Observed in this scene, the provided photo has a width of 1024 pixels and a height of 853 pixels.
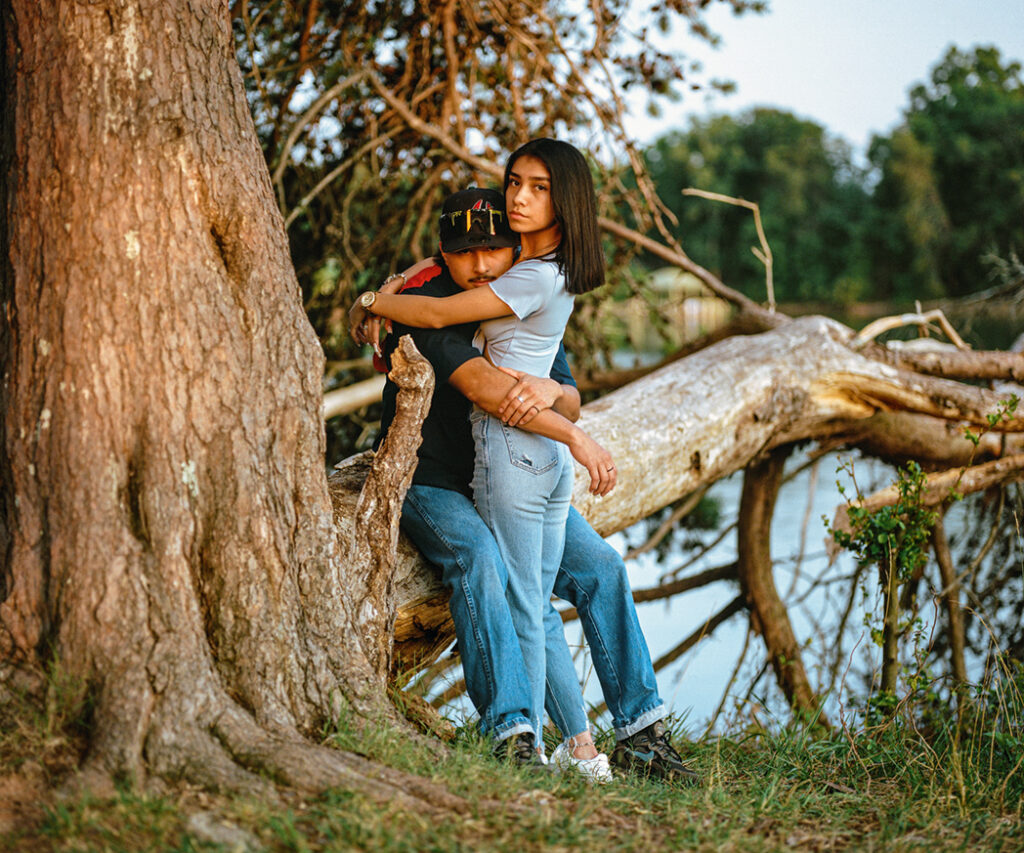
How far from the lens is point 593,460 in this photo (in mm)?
2967

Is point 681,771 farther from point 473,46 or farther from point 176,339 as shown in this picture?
point 473,46

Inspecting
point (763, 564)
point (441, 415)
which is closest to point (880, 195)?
point (763, 564)

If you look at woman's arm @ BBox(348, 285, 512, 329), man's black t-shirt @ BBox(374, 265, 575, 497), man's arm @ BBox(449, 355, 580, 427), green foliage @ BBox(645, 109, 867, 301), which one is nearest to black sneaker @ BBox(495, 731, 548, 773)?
man's black t-shirt @ BBox(374, 265, 575, 497)

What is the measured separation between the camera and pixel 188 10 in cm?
256

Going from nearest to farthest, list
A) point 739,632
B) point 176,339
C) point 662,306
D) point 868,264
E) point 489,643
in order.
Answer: point 176,339 < point 489,643 < point 662,306 < point 739,632 < point 868,264

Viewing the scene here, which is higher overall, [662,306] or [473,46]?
[473,46]

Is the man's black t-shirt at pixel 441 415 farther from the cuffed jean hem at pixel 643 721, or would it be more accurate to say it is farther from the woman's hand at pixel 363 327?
the cuffed jean hem at pixel 643 721

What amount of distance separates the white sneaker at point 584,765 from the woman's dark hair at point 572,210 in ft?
4.53

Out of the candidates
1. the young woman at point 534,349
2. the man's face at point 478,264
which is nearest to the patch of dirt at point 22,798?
the young woman at point 534,349

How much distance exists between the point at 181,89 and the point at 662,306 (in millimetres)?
4590

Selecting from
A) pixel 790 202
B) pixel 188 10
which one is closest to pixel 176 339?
pixel 188 10

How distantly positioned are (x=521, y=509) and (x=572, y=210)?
902 millimetres

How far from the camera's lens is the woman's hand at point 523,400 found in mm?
2799

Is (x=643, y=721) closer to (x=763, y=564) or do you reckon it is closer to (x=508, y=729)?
(x=508, y=729)
